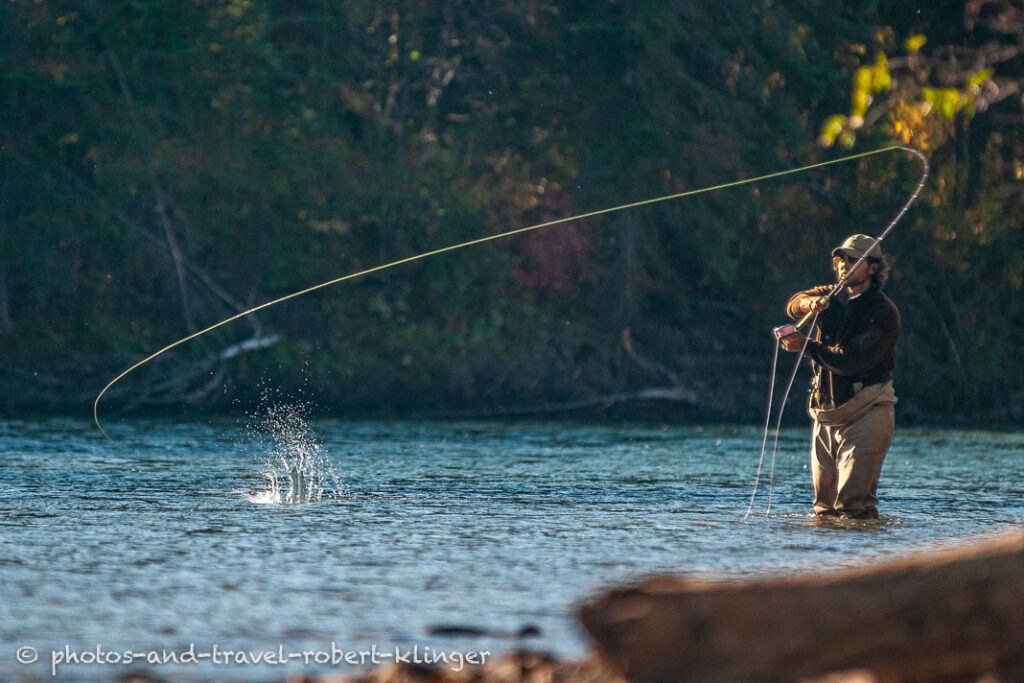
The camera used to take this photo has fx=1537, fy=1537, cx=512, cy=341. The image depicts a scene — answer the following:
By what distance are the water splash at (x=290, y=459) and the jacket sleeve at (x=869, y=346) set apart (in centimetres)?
371

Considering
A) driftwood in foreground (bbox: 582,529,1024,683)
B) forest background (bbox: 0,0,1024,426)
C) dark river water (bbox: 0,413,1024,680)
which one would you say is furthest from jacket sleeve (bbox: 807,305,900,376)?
forest background (bbox: 0,0,1024,426)

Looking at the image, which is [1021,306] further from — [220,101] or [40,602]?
[40,602]

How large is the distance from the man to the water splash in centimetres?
356

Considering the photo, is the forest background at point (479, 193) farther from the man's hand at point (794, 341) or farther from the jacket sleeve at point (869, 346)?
the jacket sleeve at point (869, 346)

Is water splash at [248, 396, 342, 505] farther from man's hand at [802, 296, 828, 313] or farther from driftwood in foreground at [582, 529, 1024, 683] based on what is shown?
driftwood in foreground at [582, 529, 1024, 683]

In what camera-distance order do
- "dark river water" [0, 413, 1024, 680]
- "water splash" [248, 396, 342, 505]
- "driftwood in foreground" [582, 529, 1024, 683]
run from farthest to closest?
"water splash" [248, 396, 342, 505], "dark river water" [0, 413, 1024, 680], "driftwood in foreground" [582, 529, 1024, 683]

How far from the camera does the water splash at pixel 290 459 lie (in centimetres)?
1067

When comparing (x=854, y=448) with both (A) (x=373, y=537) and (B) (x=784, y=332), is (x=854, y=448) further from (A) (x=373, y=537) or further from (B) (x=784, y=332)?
(A) (x=373, y=537)

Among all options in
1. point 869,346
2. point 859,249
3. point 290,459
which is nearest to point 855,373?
point 869,346

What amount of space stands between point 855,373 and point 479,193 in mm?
16909

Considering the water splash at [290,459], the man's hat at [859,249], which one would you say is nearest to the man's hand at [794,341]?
the man's hat at [859,249]

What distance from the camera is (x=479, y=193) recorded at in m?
25.0

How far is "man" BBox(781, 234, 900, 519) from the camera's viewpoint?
27.9 feet

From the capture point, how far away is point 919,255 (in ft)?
74.8
